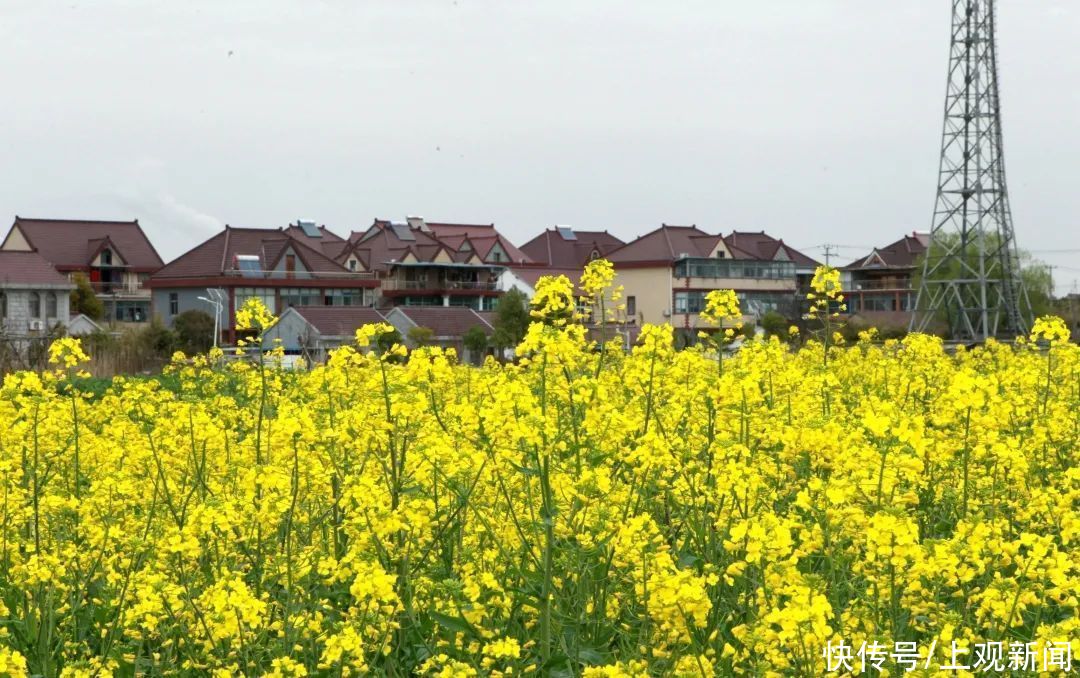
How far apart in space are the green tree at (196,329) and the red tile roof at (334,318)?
4139mm

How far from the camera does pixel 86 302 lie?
2569 inches

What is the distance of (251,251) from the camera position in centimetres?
6825

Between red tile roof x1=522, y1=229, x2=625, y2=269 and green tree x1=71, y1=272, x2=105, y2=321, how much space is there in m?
27.4

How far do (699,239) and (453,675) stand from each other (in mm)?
74375

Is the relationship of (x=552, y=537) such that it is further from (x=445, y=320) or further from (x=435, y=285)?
(x=435, y=285)

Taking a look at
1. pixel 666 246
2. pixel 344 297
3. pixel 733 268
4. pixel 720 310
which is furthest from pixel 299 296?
pixel 720 310

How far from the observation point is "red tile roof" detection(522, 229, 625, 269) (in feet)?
270

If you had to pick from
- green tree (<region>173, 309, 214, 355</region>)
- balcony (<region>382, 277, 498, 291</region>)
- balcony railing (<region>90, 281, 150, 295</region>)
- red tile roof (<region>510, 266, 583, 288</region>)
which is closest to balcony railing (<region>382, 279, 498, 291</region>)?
balcony (<region>382, 277, 498, 291</region>)

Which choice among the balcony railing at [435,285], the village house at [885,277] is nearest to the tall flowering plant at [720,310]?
the balcony railing at [435,285]

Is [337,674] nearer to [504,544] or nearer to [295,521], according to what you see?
[504,544]

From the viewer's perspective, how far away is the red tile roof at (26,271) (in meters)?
56.4

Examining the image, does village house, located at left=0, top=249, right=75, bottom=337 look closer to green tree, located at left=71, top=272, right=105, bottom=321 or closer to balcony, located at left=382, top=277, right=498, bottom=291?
green tree, located at left=71, top=272, right=105, bottom=321

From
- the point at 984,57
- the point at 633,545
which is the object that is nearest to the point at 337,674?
the point at 633,545

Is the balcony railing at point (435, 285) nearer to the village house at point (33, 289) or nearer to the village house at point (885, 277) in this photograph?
the village house at point (33, 289)
